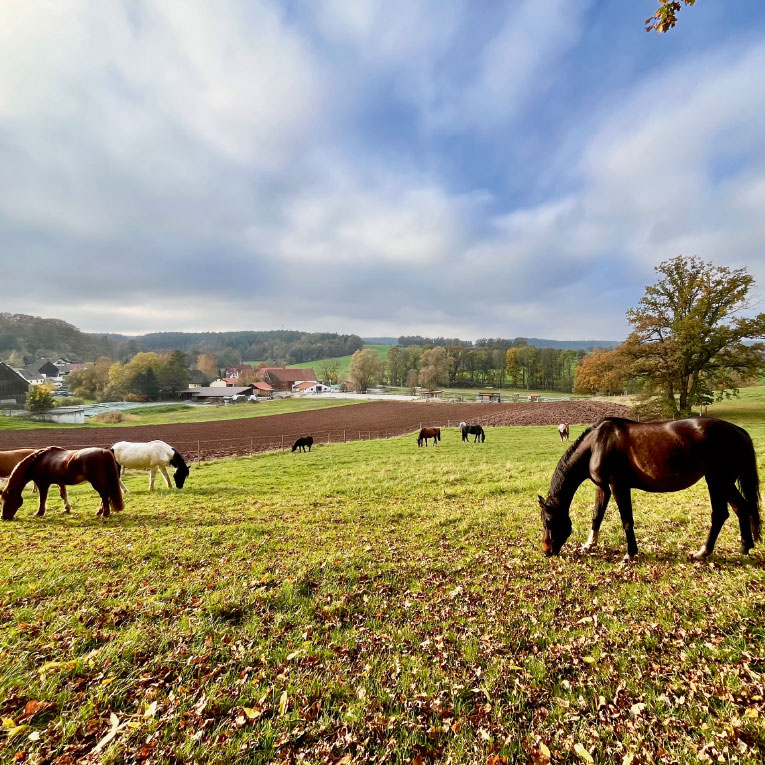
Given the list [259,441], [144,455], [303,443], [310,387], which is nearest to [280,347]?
[310,387]

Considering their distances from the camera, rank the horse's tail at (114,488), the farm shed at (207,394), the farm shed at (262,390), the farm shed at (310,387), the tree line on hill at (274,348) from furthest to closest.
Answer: the tree line on hill at (274,348)
the farm shed at (310,387)
the farm shed at (262,390)
the farm shed at (207,394)
the horse's tail at (114,488)

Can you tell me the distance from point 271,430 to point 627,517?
3395cm

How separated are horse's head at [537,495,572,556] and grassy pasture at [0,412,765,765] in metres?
0.34

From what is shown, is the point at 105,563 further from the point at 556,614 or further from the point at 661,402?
the point at 661,402

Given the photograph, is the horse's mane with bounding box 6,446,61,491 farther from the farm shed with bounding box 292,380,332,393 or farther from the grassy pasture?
the farm shed with bounding box 292,380,332,393

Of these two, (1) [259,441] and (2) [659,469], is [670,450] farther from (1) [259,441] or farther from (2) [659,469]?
(1) [259,441]

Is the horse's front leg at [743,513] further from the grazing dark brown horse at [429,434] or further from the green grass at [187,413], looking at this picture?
the green grass at [187,413]

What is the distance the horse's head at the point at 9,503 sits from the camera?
7.43 meters

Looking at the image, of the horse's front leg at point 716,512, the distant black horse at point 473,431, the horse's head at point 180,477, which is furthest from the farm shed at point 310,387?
the horse's front leg at point 716,512

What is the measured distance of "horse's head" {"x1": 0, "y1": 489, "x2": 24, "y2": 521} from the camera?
7426 millimetres

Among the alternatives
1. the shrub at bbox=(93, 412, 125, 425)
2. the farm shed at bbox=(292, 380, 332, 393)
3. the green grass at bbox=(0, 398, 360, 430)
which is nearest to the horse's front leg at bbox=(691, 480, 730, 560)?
the green grass at bbox=(0, 398, 360, 430)

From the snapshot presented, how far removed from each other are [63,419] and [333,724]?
58.6 meters

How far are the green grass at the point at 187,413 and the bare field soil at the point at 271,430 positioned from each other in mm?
4555

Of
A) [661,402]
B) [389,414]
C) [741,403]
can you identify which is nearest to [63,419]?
[389,414]
